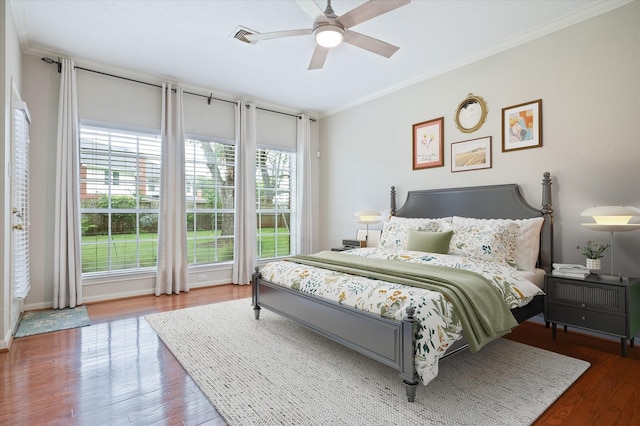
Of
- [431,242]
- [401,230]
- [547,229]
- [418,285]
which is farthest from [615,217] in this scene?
[401,230]

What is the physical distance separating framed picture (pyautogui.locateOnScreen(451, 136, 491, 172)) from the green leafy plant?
1299 mm

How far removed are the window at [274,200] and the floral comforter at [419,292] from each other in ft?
7.85

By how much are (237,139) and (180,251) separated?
193 centimetres

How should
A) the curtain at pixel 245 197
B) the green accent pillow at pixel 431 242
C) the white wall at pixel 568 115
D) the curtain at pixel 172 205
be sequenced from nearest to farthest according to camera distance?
the white wall at pixel 568 115 < the green accent pillow at pixel 431 242 < the curtain at pixel 172 205 < the curtain at pixel 245 197

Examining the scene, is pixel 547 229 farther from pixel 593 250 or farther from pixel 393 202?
pixel 393 202

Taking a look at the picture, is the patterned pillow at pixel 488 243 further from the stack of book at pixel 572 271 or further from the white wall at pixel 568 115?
the white wall at pixel 568 115

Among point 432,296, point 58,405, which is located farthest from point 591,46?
point 58,405

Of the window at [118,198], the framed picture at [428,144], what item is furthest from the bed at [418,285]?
the window at [118,198]

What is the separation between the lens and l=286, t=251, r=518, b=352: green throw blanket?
2.21m

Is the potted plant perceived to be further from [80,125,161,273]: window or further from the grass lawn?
[80,125,161,273]: window

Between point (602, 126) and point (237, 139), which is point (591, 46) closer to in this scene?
point (602, 126)

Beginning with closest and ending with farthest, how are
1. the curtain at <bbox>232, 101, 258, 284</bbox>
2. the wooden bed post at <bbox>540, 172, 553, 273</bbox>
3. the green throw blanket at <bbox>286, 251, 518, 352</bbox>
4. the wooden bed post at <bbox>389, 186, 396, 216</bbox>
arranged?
1. the green throw blanket at <bbox>286, 251, 518, 352</bbox>
2. the wooden bed post at <bbox>540, 172, 553, 273</bbox>
3. the wooden bed post at <bbox>389, 186, 396, 216</bbox>
4. the curtain at <bbox>232, 101, 258, 284</bbox>

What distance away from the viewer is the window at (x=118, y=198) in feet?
14.3

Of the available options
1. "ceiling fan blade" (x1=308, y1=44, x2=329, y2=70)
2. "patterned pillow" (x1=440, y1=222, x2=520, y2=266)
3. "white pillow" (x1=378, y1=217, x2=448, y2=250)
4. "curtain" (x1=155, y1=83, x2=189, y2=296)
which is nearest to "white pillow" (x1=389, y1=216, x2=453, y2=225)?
"white pillow" (x1=378, y1=217, x2=448, y2=250)
